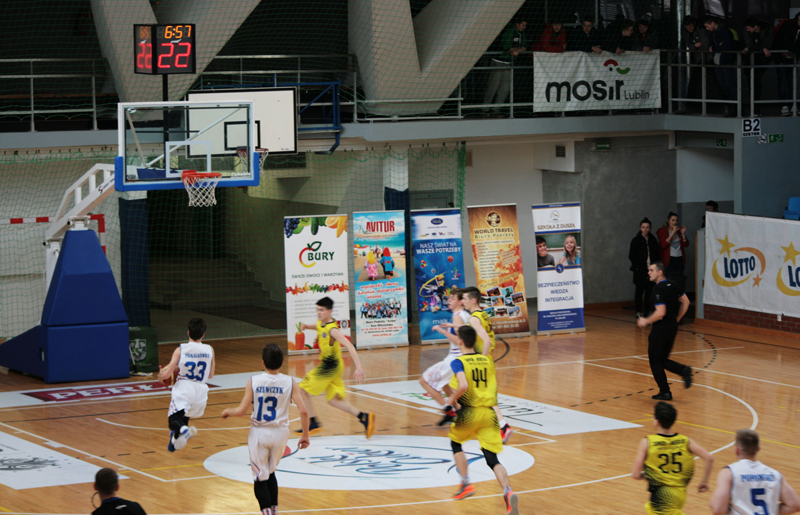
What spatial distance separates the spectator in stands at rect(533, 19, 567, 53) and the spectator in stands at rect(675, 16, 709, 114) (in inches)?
99.3

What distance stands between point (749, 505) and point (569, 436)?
17.0 ft

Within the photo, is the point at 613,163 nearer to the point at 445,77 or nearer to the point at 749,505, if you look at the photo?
the point at 445,77

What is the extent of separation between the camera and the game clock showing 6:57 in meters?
12.6

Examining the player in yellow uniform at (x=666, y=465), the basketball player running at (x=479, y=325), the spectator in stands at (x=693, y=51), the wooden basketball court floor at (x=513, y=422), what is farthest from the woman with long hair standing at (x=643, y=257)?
the player in yellow uniform at (x=666, y=465)

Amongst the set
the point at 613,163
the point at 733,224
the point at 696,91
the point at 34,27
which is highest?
the point at 34,27

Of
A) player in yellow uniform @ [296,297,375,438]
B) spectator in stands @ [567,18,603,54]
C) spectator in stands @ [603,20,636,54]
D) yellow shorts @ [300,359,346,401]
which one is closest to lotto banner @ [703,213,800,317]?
spectator in stands @ [603,20,636,54]

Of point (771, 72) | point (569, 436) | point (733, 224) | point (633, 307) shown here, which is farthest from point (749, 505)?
point (771, 72)

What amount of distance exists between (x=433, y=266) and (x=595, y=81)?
5.42m

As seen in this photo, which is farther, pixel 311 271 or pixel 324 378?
pixel 311 271

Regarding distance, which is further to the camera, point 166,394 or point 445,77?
point 445,77

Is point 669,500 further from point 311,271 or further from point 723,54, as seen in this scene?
point 723,54

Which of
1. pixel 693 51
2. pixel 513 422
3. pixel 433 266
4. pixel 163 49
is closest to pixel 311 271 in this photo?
pixel 433 266

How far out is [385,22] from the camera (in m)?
18.4

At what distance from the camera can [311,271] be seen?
17.1 metres
